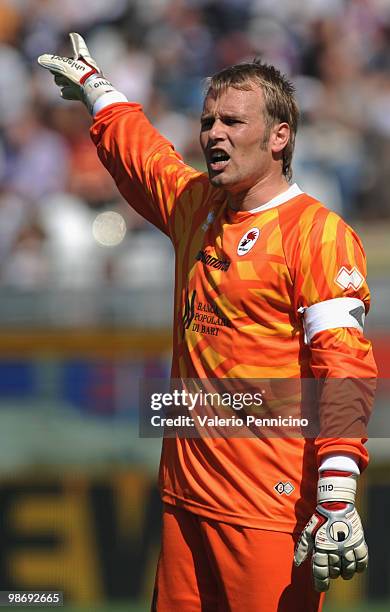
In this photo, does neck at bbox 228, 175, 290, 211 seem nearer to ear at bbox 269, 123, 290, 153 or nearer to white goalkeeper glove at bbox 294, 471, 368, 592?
ear at bbox 269, 123, 290, 153

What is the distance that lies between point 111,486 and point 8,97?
4596mm

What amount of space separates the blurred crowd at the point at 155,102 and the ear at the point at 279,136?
9.00ft

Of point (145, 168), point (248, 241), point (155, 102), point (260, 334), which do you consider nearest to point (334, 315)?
point (260, 334)

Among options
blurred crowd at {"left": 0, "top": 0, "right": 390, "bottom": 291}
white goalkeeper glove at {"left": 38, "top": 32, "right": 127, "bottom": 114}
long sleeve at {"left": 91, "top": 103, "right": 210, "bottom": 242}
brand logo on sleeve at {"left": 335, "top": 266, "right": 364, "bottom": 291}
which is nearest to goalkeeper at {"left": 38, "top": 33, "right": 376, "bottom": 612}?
brand logo on sleeve at {"left": 335, "top": 266, "right": 364, "bottom": 291}

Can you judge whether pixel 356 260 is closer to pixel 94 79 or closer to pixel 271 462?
pixel 271 462

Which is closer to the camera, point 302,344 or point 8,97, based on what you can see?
point 302,344

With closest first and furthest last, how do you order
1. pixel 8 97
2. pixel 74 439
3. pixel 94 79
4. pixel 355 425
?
pixel 355 425 < pixel 94 79 < pixel 74 439 < pixel 8 97

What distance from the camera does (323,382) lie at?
3.22m

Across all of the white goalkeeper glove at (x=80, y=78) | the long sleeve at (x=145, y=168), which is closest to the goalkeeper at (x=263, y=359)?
the long sleeve at (x=145, y=168)

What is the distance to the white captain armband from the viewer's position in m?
3.21

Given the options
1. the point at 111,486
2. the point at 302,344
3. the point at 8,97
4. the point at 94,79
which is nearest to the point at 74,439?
the point at 111,486

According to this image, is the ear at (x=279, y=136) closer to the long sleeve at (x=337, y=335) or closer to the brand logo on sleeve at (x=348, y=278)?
the long sleeve at (x=337, y=335)

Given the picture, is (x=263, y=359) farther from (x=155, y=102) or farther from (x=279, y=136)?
(x=155, y=102)

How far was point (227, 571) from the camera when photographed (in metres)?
3.44
